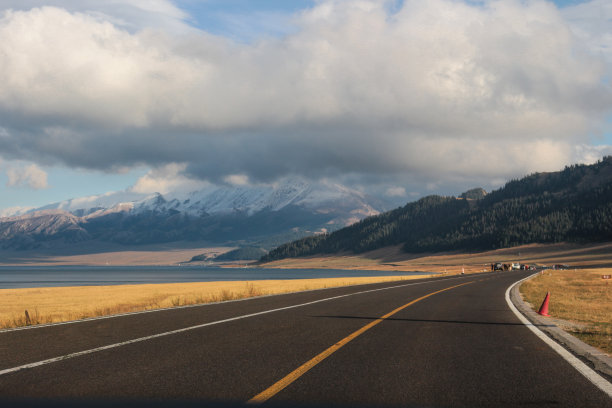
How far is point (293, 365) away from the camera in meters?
9.70

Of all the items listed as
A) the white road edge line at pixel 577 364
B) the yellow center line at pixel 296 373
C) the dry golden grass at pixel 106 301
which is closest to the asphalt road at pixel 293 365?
the yellow center line at pixel 296 373

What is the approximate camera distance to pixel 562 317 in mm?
19766

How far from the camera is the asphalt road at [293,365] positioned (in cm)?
761

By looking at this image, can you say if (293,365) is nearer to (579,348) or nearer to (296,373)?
(296,373)

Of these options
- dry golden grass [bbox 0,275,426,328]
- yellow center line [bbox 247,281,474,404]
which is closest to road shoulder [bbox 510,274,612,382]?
yellow center line [bbox 247,281,474,404]

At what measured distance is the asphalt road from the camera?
7613 millimetres

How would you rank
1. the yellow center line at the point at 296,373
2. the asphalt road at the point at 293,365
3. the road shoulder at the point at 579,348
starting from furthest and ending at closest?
the road shoulder at the point at 579,348 → the asphalt road at the point at 293,365 → the yellow center line at the point at 296,373

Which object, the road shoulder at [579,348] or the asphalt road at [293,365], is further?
the road shoulder at [579,348]

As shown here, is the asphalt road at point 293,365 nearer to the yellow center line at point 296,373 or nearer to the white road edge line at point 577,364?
the yellow center line at point 296,373

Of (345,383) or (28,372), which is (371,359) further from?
(28,372)

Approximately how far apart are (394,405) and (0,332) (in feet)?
37.7

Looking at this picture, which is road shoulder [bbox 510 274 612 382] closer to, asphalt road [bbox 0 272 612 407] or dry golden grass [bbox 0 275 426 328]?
asphalt road [bbox 0 272 612 407]

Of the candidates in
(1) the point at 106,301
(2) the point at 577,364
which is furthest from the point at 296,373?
(1) the point at 106,301

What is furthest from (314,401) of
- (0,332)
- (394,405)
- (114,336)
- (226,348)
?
(0,332)
